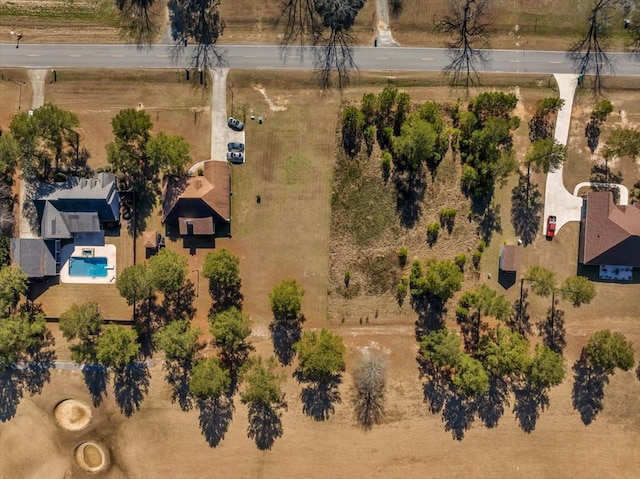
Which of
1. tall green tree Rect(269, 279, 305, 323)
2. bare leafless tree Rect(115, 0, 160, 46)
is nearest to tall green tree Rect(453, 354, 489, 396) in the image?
tall green tree Rect(269, 279, 305, 323)

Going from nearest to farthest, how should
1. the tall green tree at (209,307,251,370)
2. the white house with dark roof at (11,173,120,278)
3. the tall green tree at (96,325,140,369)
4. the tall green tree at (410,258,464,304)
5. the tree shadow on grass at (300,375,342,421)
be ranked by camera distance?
the tall green tree at (96,325,140,369) < the tall green tree at (209,307,251,370) < the tall green tree at (410,258,464,304) < the white house with dark roof at (11,173,120,278) < the tree shadow on grass at (300,375,342,421)

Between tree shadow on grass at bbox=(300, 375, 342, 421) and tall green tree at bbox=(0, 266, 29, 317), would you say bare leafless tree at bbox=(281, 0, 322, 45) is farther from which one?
tree shadow on grass at bbox=(300, 375, 342, 421)

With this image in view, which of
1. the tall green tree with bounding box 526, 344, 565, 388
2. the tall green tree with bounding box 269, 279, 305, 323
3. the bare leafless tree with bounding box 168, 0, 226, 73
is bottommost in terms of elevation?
the tall green tree with bounding box 526, 344, 565, 388

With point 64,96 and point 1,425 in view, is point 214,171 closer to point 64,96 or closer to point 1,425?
point 64,96

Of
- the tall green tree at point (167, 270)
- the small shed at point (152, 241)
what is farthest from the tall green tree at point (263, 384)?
the small shed at point (152, 241)

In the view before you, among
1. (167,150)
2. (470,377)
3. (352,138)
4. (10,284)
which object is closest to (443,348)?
(470,377)

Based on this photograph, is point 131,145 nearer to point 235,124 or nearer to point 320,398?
point 235,124

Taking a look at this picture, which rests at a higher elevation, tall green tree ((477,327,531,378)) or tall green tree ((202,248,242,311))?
tall green tree ((202,248,242,311))
